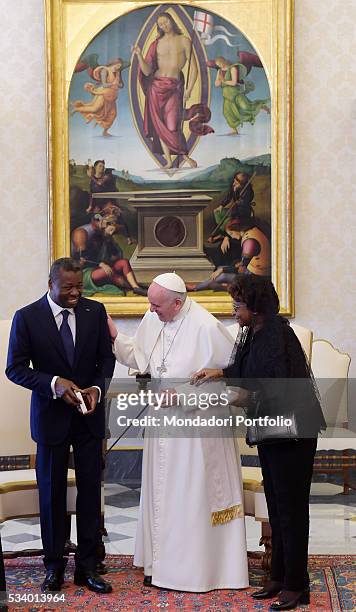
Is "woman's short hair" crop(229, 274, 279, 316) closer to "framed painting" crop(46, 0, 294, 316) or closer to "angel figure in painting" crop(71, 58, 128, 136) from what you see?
"framed painting" crop(46, 0, 294, 316)

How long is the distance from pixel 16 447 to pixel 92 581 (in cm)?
141

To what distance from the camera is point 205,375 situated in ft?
18.6

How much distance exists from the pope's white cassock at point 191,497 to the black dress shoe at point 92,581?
30 centimetres

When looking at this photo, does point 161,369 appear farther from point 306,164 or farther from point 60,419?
point 306,164

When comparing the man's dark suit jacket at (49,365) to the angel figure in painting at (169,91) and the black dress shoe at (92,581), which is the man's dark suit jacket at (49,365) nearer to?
the black dress shoe at (92,581)

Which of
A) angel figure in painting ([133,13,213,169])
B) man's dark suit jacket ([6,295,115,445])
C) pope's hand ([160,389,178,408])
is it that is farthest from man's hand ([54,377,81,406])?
angel figure in painting ([133,13,213,169])

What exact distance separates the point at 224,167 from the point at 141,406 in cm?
390

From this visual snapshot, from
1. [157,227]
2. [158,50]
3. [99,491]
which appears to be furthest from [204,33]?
[99,491]

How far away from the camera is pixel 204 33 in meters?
9.06

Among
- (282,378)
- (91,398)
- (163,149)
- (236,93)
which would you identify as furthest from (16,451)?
(236,93)

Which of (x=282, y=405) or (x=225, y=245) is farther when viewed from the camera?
→ (x=225, y=245)

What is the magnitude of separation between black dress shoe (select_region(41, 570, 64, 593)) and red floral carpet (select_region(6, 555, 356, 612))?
6 cm

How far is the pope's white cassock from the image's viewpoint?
5648 mm

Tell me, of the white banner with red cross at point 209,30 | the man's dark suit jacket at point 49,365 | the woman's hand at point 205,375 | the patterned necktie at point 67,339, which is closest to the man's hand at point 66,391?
the man's dark suit jacket at point 49,365
